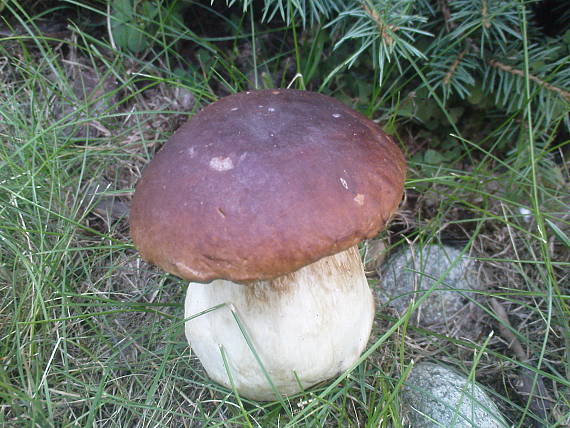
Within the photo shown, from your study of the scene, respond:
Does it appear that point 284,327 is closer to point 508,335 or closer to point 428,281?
point 428,281

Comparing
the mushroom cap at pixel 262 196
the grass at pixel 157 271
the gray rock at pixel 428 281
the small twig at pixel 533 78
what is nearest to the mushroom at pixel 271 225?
the mushroom cap at pixel 262 196

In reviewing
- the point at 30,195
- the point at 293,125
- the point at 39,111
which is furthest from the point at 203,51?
the point at 293,125

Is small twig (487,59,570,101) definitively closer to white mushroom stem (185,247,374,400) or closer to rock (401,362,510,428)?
white mushroom stem (185,247,374,400)

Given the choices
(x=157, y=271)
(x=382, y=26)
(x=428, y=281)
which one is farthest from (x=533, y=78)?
(x=157, y=271)

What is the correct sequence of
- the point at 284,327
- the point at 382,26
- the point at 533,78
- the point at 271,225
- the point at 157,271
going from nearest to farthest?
1. the point at 271,225
2. the point at 284,327
3. the point at 382,26
4. the point at 533,78
5. the point at 157,271

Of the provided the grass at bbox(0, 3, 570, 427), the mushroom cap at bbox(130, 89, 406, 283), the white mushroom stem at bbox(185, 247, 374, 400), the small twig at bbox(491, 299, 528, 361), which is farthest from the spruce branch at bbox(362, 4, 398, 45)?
the small twig at bbox(491, 299, 528, 361)

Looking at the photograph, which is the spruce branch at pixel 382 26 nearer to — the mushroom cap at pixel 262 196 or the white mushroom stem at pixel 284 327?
the mushroom cap at pixel 262 196
